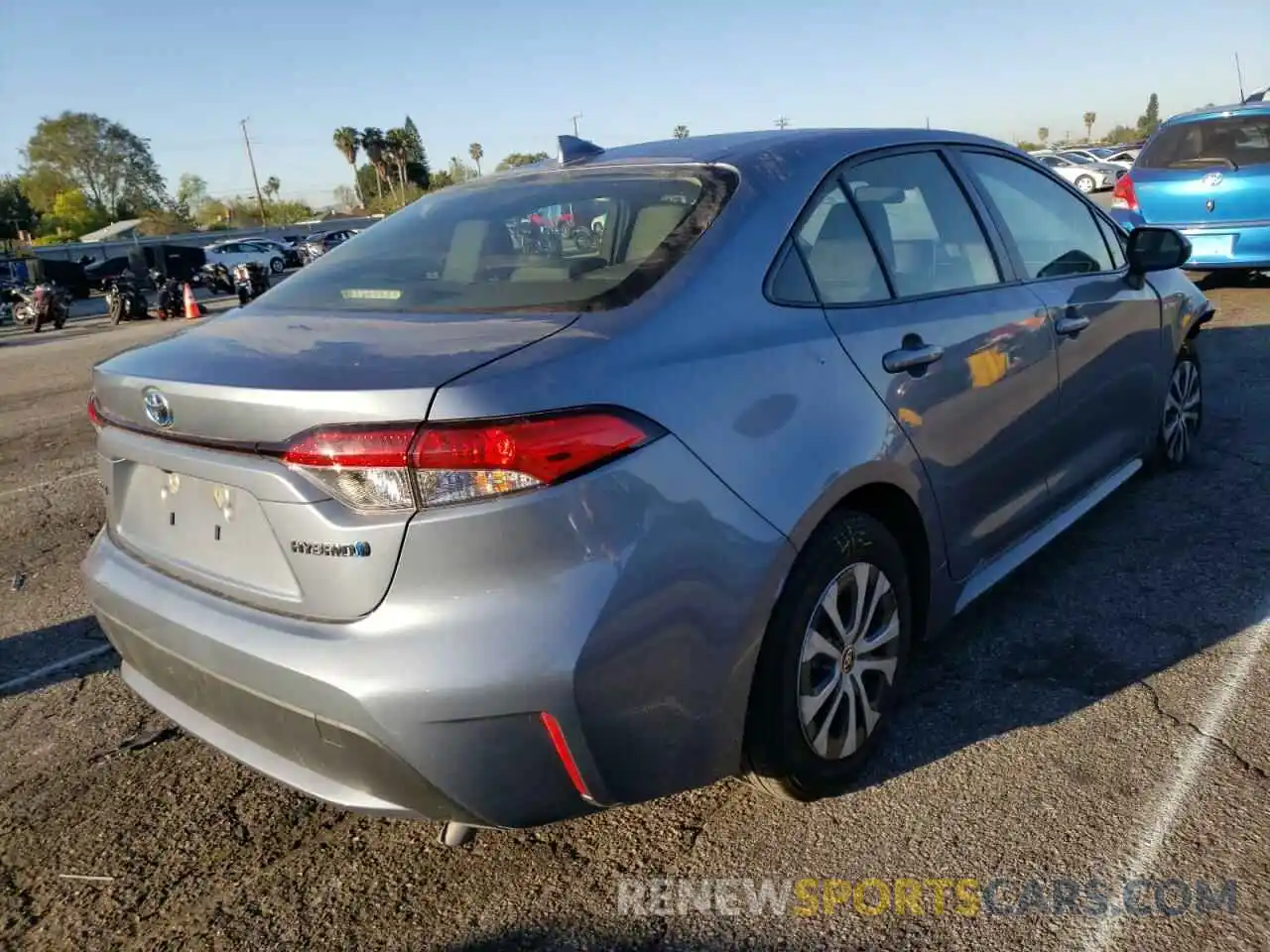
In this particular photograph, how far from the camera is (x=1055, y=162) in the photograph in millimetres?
33750

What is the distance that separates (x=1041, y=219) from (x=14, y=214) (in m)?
85.7

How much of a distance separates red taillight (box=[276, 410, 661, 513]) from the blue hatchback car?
27.7 ft

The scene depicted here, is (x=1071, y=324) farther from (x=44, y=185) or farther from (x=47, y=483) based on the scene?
(x=44, y=185)

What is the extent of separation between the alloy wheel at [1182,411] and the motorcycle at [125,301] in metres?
20.2

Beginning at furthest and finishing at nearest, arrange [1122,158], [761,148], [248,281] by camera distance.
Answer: [1122,158], [248,281], [761,148]

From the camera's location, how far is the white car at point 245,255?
30.3 meters

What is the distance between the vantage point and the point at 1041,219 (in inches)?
143

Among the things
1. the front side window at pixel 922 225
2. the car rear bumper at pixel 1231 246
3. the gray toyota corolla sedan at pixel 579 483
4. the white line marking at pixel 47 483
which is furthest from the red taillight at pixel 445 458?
the car rear bumper at pixel 1231 246

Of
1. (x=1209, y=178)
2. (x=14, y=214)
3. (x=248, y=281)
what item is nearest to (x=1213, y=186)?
(x=1209, y=178)

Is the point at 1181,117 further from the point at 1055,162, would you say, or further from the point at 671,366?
the point at 1055,162

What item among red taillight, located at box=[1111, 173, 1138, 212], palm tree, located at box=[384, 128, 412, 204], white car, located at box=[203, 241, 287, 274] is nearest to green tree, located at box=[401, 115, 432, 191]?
palm tree, located at box=[384, 128, 412, 204]

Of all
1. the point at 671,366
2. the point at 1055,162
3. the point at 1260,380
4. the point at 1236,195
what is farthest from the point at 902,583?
the point at 1055,162

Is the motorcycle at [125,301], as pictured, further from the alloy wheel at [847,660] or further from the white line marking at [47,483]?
the alloy wheel at [847,660]

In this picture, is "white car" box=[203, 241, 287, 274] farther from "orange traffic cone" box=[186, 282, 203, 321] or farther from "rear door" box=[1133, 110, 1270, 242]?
"rear door" box=[1133, 110, 1270, 242]
